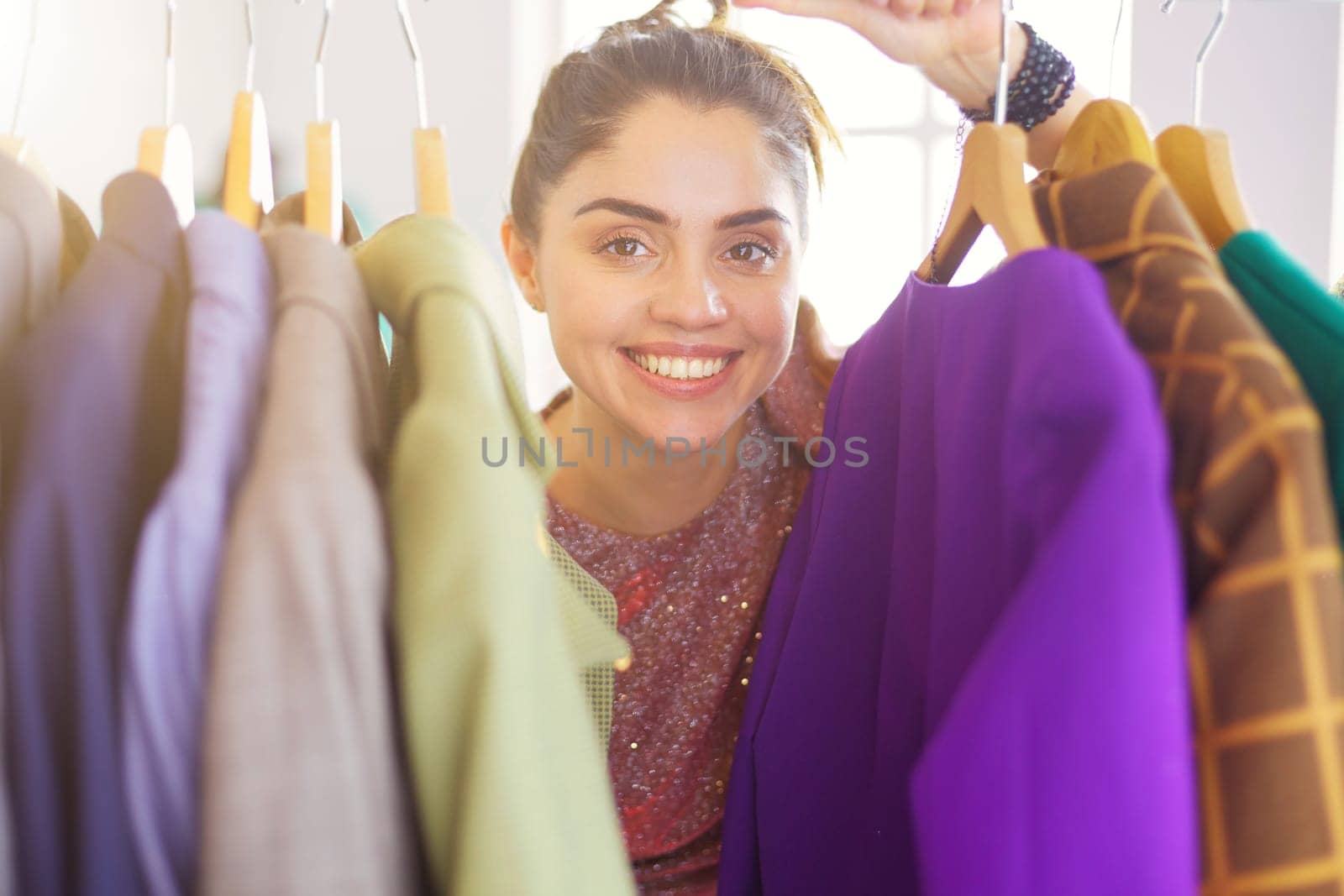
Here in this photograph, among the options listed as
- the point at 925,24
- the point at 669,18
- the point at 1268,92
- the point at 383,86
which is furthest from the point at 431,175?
the point at 1268,92

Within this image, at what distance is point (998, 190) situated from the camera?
565 mm

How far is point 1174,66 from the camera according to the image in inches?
106

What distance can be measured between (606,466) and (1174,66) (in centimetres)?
241

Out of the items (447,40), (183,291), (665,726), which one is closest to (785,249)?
(665,726)

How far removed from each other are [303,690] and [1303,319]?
47cm

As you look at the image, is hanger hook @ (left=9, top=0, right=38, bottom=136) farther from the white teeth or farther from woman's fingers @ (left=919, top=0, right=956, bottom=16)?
woman's fingers @ (left=919, top=0, right=956, bottom=16)

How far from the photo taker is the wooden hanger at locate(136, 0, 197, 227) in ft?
2.18

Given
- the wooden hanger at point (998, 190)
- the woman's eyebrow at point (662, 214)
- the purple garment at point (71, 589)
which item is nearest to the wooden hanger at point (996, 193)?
the wooden hanger at point (998, 190)

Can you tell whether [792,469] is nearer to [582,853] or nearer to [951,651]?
[951,651]

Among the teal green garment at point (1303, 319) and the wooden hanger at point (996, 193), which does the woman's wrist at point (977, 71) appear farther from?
the teal green garment at point (1303, 319)

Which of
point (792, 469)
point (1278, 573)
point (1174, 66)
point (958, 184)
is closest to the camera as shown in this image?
point (1278, 573)

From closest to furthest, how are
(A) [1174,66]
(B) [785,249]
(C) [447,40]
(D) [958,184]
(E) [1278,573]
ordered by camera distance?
(E) [1278,573] → (D) [958,184] → (B) [785,249] → (A) [1174,66] → (C) [447,40]

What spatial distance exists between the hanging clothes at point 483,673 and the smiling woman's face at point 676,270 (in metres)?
0.47

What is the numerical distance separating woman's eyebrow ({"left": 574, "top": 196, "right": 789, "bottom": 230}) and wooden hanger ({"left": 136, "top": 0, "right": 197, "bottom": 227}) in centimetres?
35
